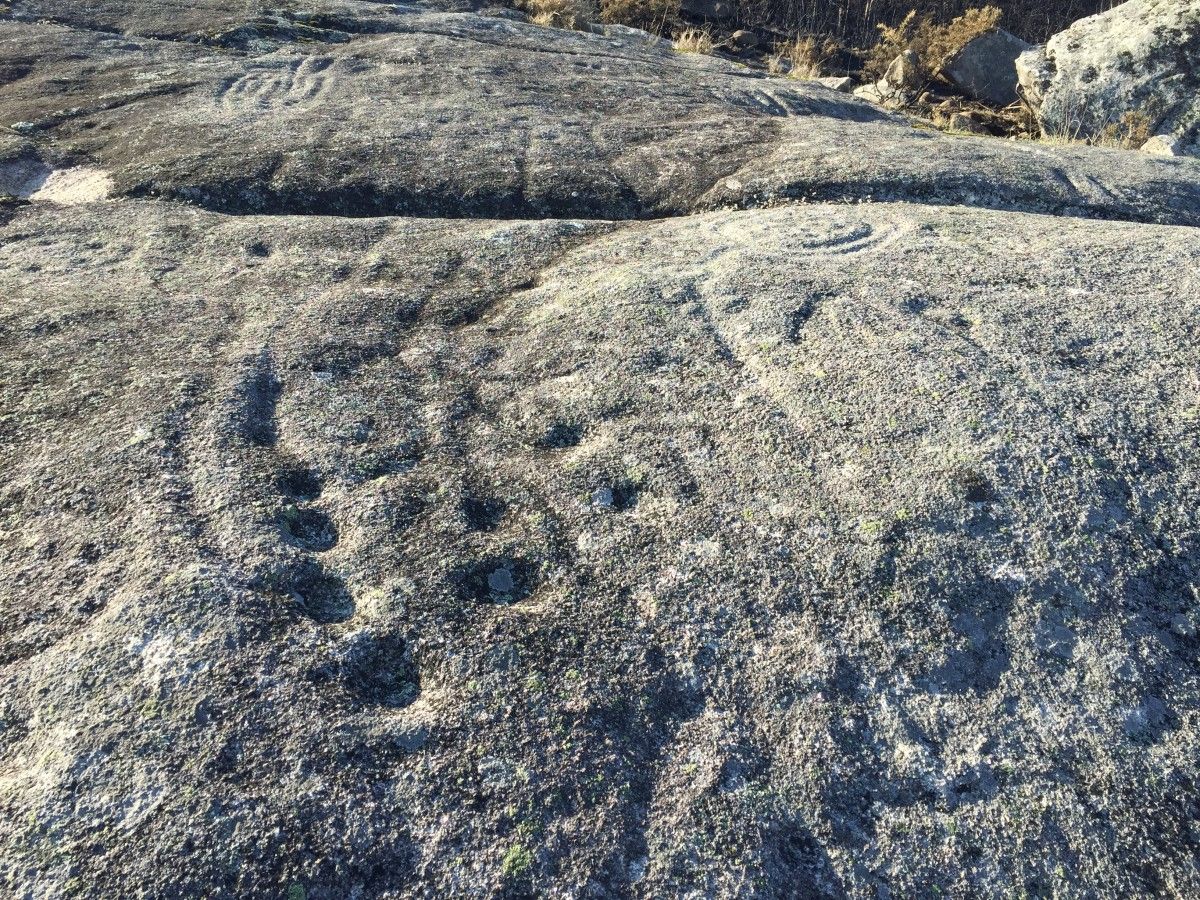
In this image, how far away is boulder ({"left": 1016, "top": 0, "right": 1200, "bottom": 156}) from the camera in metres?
9.57

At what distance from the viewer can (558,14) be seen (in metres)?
11.5

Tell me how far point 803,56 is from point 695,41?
1.95 metres

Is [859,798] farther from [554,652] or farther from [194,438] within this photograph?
[194,438]

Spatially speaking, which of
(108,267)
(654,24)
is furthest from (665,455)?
(654,24)

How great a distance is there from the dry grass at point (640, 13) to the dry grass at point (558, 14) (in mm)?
2030

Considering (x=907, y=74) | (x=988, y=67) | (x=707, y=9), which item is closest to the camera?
(x=907, y=74)

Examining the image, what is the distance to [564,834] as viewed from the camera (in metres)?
1.76

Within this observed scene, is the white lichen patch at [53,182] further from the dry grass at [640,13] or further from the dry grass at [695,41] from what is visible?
the dry grass at [640,13]

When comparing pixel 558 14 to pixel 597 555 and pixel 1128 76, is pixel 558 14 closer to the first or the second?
pixel 1128 76

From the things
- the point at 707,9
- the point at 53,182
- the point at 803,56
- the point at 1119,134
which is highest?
the point at 707,9

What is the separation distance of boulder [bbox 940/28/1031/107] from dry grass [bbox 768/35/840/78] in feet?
6.96

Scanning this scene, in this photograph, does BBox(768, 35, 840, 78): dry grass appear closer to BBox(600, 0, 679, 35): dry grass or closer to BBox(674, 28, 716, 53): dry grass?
BBox(674, 28, 716, 53): dry grass

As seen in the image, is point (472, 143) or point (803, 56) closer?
point (472, 143)

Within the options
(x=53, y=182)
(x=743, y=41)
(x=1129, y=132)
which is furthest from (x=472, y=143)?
(x=743, y=41)
